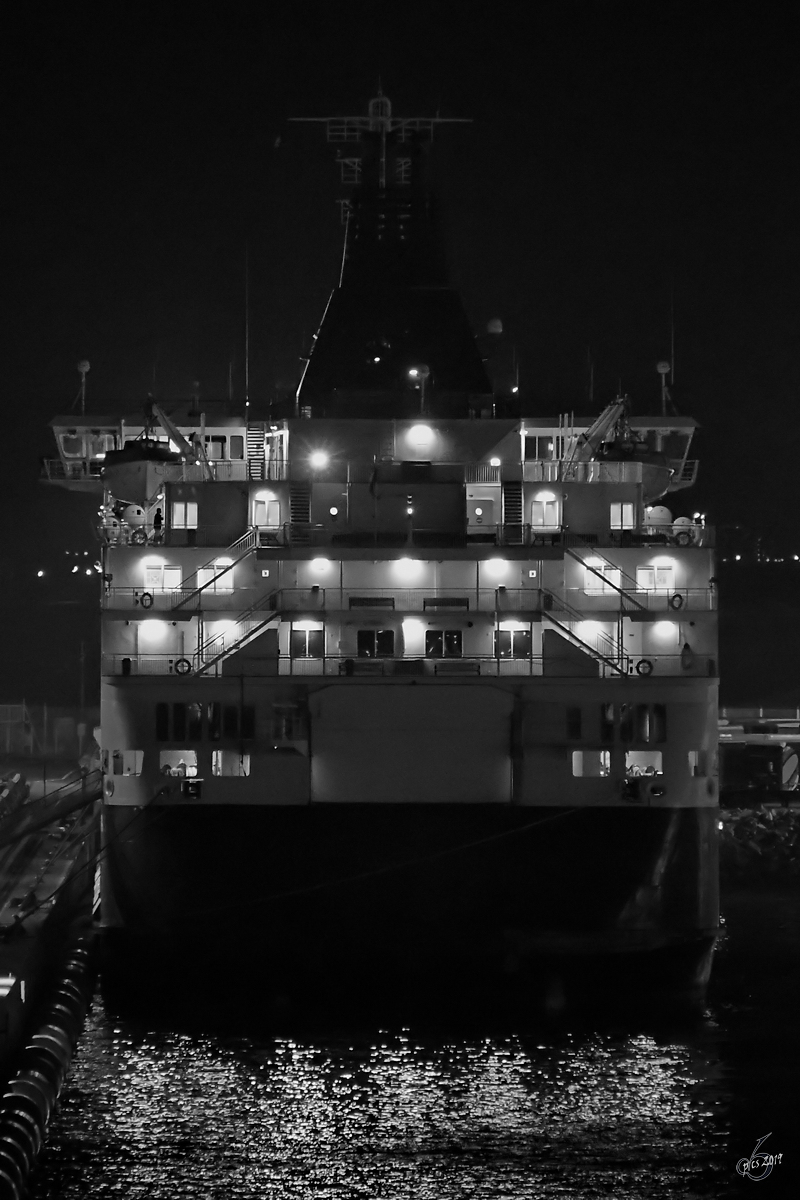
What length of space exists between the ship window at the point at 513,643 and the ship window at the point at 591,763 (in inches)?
95.7

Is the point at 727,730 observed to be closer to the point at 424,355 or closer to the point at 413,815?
the point at 424,355

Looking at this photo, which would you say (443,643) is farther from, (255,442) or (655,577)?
(255,442)

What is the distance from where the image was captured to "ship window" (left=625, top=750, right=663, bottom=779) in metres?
28.5

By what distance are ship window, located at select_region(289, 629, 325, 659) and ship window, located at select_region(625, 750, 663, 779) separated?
6.42m

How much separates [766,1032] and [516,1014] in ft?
14.8

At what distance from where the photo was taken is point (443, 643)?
29.8 meters

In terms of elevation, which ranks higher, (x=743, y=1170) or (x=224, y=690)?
(x=224, y=690)

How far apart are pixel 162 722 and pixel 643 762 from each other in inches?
365

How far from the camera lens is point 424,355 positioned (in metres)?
35.3

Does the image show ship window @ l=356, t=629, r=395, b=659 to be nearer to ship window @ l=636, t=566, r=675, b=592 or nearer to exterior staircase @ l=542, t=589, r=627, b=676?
exterior staircase @ l=542, t=589, r=627, b=676

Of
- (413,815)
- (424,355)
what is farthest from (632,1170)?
(424,355)

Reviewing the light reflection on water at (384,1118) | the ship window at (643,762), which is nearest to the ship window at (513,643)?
the ship window at (643,762)

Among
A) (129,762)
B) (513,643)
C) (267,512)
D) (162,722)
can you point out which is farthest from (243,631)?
(513,643)

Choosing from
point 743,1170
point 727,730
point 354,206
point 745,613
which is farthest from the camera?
point 745,613
